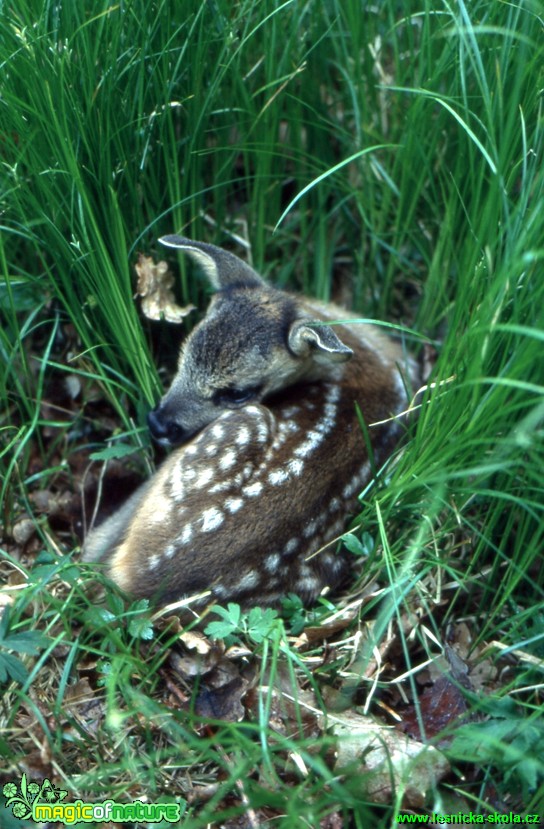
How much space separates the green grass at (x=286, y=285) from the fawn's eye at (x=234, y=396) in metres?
0.34

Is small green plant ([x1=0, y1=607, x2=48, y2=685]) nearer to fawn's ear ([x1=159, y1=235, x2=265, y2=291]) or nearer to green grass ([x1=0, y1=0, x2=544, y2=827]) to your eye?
green grass ([x1=0, y1=0, x2=544, y2=827])

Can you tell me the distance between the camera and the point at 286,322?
403 centimetres

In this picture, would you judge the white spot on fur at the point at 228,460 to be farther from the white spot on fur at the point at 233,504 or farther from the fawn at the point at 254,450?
the white spot on fur at the point at 233,504

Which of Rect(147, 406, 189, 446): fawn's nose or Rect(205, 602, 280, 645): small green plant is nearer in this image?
Rect(205, 602, 280, 645): small green plant

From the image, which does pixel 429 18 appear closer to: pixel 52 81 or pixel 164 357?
pixel 52 81

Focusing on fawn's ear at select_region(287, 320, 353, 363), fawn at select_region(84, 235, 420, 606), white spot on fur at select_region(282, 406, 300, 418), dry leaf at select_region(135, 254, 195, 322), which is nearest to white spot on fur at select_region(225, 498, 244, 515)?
fawn at select_region(84, 235, 420, 606)

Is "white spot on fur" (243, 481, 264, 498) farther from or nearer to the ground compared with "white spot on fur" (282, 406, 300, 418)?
nearer to the ground

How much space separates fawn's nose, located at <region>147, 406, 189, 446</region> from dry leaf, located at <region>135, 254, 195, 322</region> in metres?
0.50

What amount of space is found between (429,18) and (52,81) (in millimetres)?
1563

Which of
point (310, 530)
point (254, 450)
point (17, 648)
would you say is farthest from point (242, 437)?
point (17, 648)

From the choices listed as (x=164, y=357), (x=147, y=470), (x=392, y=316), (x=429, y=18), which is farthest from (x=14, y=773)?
(x=429, y=18)

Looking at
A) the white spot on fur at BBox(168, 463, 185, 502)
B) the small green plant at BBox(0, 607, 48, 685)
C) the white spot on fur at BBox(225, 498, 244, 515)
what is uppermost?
the white spot on fur at BBox(225, 498, 244, 515)

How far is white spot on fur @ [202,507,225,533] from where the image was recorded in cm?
329

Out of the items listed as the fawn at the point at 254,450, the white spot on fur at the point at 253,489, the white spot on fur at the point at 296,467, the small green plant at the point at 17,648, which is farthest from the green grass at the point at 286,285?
the white spot on fur at the point at 253,489
